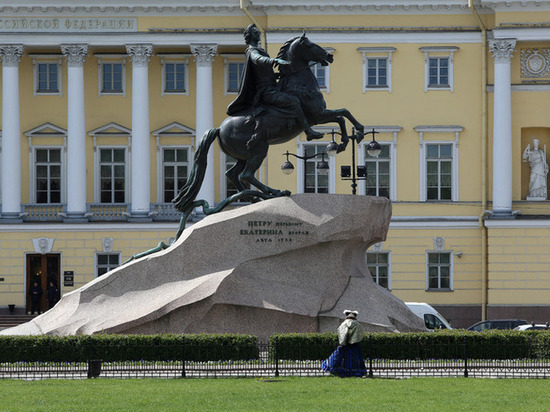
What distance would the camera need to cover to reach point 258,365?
25.1 metres

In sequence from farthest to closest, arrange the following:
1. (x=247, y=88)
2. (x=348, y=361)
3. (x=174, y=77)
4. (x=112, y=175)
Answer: (x=174, y=77) < (x=112, y=175) < (x=247, y=88) < (x=348, y=361)

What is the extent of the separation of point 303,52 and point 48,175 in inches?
1335

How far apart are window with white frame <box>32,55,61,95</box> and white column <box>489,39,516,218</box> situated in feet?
59.2

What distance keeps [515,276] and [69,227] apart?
18056 mm

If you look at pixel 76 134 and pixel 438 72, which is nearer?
pixel 438 72

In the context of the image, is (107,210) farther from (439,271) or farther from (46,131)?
(439,271)

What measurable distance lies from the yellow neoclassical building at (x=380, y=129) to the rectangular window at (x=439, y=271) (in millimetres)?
57

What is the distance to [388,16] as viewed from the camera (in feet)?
191

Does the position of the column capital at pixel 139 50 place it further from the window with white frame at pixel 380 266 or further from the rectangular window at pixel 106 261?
the window with white frame at pixel 380 266

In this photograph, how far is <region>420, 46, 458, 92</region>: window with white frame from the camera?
58.2m

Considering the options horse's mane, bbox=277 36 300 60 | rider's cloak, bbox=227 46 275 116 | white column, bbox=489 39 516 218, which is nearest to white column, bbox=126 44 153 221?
white column, bbox=489 39 516 218

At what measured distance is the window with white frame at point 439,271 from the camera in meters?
57.8

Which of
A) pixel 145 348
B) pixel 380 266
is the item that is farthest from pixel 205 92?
pixel 145 348

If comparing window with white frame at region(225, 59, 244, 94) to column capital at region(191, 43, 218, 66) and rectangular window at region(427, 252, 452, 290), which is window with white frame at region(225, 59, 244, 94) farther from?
rectangular window at region(427, 252, 452, 290)
